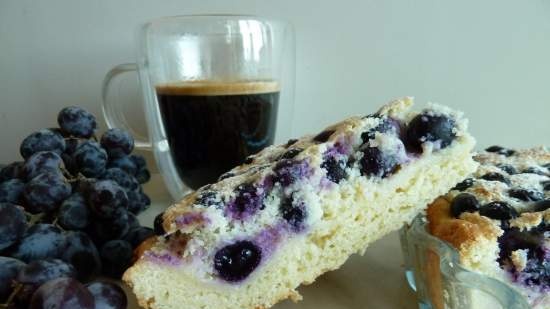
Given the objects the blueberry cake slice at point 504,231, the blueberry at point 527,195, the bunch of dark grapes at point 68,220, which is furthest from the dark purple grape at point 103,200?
the blueberry at point 527,195

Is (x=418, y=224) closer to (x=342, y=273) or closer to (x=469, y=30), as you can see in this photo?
(x=342, y=273)

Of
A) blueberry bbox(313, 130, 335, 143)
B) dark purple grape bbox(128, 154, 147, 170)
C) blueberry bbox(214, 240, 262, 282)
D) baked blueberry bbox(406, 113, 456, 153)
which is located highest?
baked blueberry bbox(406, 113, 456, 153)

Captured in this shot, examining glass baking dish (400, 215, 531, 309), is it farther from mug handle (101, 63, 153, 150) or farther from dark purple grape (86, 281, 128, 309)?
mug handle (101, 63, 153, 150)

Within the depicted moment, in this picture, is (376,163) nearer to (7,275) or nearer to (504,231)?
(504,231)

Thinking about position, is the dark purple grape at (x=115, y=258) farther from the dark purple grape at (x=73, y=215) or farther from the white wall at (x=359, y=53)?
the white wall at (x=359, y=53)

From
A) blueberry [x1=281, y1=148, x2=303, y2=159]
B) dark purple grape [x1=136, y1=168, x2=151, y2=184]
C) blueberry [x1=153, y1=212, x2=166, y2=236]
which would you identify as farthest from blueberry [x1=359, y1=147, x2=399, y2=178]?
dark purple grape [x1=136, y1=168, x2=151, y2=184]

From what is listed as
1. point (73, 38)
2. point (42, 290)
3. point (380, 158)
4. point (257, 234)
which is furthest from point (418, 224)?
point (73, 38)
